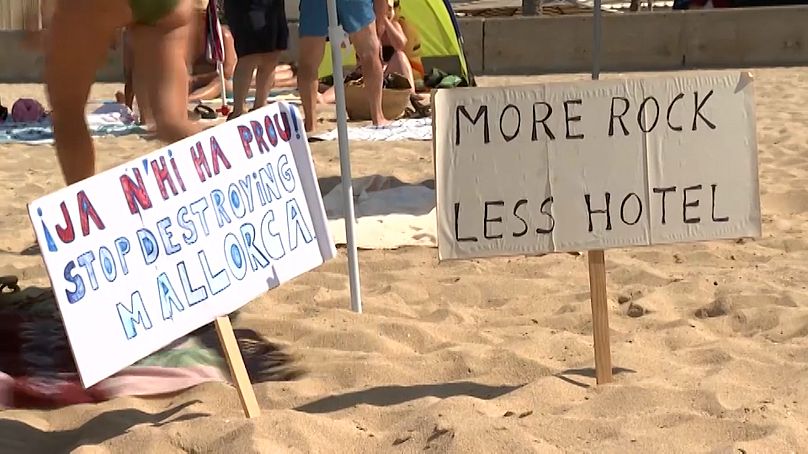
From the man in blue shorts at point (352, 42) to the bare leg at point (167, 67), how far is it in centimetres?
274

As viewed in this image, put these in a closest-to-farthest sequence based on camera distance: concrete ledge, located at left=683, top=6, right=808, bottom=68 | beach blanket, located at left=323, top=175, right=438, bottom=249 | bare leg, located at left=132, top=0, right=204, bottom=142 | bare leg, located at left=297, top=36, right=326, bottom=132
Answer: bare leg, located at left=132, top=0, right=204, bottom=142
beach blanket, located at left=323, top=175, right=438, bottom=249
bare leg, located at left=297, top=36, right=326, bottom=132
concrete ledge, located at left=683, top=6, right=808, bottom=68

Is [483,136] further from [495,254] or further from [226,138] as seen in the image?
[226,138]

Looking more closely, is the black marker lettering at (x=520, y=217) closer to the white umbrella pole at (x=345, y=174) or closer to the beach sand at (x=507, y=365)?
the beach sand at (x=507, y=365)

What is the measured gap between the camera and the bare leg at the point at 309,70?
637cm

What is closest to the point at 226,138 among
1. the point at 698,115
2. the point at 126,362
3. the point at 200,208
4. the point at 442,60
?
the point at 200,208

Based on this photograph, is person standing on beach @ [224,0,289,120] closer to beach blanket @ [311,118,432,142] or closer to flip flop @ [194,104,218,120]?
beach blanket @ [311,118,432,142]

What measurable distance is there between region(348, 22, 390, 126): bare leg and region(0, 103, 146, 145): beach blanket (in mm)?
1523

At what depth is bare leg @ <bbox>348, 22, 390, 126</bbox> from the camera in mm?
6168

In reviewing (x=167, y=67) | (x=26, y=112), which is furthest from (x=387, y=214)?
(x=26, y=112)

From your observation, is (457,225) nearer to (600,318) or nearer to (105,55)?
(600,318)

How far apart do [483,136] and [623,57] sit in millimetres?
8680

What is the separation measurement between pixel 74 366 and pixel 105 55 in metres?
0.92

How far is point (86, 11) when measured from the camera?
298cm

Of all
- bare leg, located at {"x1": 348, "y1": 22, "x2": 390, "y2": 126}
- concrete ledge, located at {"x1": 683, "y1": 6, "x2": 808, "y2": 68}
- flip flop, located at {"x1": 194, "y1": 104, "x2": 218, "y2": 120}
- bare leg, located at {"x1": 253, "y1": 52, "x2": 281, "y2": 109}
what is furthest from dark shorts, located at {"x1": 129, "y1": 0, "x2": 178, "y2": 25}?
concrete ledge, located at {"x1": 683, "y1": 6, "x2": 808, "y2": 68}
